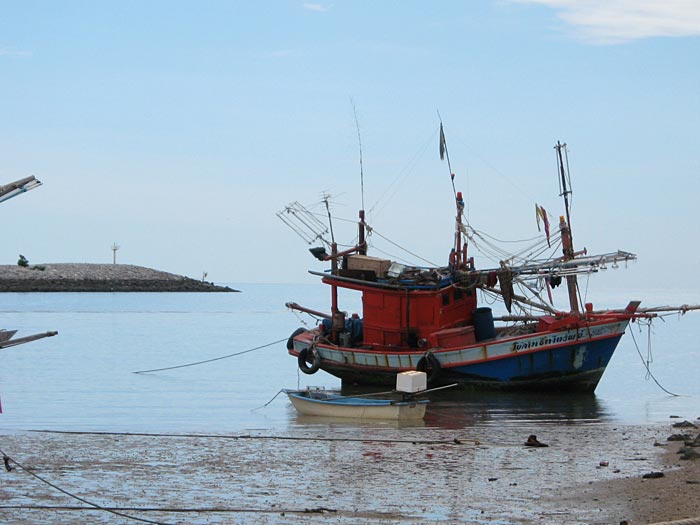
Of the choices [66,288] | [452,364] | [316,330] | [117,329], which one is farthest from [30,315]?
[452,364]

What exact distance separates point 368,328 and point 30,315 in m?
66.0

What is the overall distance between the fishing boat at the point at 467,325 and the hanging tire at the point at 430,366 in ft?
0.08

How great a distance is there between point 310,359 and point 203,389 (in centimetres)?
507

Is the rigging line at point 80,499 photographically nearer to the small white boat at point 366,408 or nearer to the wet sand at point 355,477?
the wet sand at point 355,477

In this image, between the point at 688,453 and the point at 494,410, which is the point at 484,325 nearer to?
the point at 494,410

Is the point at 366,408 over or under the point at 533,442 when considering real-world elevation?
over

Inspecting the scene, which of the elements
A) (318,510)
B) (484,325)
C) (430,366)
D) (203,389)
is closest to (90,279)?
(203,389)

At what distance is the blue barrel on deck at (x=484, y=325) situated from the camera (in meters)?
28.7

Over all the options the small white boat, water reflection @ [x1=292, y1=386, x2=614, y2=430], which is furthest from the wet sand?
water reflection @ [x1=292, y1=386, x2=614, y2=430]

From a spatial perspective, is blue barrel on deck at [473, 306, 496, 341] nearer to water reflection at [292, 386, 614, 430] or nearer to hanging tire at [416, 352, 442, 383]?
water reflection at [292, 386, 614, 430]

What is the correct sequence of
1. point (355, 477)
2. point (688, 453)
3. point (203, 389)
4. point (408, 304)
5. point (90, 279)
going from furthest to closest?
point (90, 279) → point (203, 389) → point (408, 304) → point (688, 453) → point (355, 477)

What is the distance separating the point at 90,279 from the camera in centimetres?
13988

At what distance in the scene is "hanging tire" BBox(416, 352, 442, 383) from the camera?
2722 cm

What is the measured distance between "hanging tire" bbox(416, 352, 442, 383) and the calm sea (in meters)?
0.69
